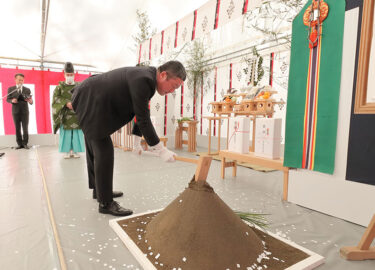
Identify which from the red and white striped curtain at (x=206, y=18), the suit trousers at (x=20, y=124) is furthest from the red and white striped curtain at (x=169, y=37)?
the suit trousers at (x=20, y=124)

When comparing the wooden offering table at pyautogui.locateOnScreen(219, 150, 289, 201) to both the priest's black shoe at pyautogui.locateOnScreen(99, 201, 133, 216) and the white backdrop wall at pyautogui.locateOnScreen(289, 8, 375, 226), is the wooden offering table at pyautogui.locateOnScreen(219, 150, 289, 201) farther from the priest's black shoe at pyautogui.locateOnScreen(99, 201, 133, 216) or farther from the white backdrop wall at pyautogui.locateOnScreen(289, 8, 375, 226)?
the priest's black shoe at pyautogui.locateOnScreen(99, 201, 133, 216)

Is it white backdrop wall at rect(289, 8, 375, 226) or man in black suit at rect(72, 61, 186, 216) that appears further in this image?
white backdrop wall at rect(289, 8, 375, 226)

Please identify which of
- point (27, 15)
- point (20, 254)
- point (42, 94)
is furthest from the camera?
point (42, 94)

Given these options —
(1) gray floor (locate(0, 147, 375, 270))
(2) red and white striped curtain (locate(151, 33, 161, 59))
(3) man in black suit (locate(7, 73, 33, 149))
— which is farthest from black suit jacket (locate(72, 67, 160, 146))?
(3) man in black suit (locate(7, 73, 33, 149))

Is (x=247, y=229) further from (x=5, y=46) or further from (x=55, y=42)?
(x=5, y=46)

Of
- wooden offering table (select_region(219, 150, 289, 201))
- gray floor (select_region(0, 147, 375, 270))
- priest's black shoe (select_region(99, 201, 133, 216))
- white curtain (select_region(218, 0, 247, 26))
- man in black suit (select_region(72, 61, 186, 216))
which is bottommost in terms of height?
gray floor (select_region(0, 147, 375, 270))

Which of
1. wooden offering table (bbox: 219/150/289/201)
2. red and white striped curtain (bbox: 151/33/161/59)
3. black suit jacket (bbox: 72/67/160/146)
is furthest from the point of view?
red and white striped curtain (bbox: 151/33/161/59)

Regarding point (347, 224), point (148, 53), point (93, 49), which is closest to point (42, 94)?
point (93, 49)

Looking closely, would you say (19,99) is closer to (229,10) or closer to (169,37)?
(169,37)

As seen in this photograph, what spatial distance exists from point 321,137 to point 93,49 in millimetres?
4493

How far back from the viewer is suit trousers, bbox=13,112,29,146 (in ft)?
14.6

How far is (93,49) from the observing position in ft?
15.1

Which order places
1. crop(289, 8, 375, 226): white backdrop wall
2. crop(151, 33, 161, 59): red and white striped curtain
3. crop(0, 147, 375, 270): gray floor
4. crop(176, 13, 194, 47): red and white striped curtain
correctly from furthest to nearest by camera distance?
crop(151, 33, 161, 59): red and white striped curtain, crop(176, 13, 194, 47): red and white striped curtain, crop(289, 8, 375, 226): white backdrop wall, crop(0, 147, 375, 270): gray floor

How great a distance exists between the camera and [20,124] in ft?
14.9
